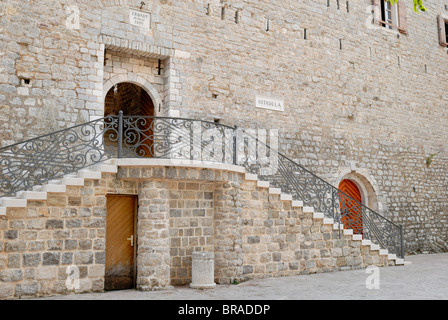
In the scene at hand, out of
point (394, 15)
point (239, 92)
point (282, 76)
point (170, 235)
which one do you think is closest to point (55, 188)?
point (170, 235)

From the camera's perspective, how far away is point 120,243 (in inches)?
258

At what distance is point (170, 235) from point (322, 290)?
2.48 m

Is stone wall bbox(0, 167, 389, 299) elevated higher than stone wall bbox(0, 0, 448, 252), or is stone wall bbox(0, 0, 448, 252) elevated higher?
stone wall bbox(0, 0, 448, 252)

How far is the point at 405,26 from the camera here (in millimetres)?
13625

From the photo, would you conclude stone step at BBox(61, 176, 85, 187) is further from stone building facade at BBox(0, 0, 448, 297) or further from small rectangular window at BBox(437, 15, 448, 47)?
small rectangular window at BBox(437, 15, 448, 47)

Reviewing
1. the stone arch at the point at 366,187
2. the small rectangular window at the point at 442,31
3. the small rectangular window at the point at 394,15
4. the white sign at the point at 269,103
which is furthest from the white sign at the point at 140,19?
the small rectangular window at the point at 442,31

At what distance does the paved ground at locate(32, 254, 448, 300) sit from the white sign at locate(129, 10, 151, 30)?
5480 mm

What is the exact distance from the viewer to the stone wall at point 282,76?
776 cm

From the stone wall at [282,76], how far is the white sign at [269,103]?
135 mm

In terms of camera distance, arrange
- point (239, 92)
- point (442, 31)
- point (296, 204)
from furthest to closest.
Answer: point (442, 31) < point (239, 92) < point (296, 204)

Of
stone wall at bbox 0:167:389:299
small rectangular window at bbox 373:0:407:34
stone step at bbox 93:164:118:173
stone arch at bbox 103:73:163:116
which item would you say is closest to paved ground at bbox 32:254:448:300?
stone wall at bbox 0:167:389:299

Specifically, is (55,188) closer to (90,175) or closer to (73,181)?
(73,181)

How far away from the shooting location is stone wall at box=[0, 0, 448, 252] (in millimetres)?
7758

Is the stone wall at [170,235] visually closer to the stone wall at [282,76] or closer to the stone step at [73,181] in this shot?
the stone step at [73,181]
